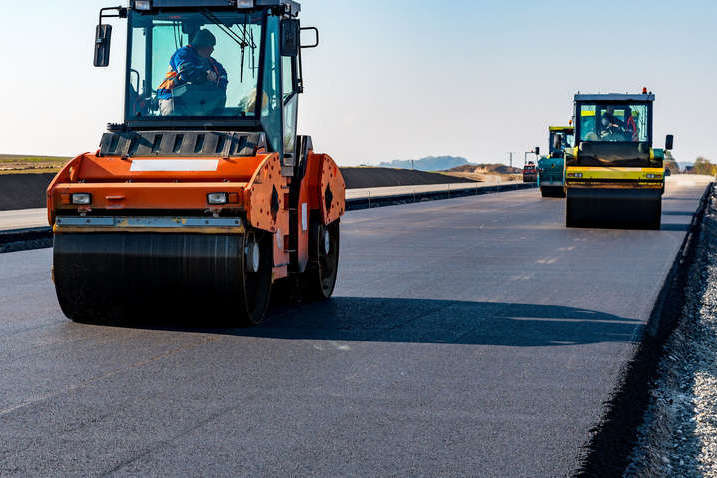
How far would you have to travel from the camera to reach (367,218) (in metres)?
28.0

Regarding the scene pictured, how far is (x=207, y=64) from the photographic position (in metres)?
9.59

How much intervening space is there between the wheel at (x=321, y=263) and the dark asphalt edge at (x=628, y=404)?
3.46 m

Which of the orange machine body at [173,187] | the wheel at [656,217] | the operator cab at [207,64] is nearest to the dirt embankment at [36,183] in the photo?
the wheel at [656,217]

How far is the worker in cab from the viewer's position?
9.55m

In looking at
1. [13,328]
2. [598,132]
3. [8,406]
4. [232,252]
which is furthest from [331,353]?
[598,132]

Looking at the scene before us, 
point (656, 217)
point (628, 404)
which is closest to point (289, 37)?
point (628, 404)

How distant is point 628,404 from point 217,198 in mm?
3780

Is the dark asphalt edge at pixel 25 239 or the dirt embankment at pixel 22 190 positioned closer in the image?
the dark asphalt edge at pixel 25 239

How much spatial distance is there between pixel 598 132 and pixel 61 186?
18407 mm

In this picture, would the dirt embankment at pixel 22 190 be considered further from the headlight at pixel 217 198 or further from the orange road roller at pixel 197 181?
the headlight at pixel 217 198

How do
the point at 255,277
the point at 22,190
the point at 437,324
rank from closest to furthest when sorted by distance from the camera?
the point at 255,277
the point at 437,324
the point at 22,190

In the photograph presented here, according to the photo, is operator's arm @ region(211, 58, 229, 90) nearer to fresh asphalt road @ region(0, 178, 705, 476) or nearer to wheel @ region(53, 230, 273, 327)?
wheel @ region(53, 230, 273, 327)

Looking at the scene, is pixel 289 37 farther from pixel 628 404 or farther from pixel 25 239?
pixel 25 239

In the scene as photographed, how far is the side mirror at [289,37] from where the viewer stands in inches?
366
